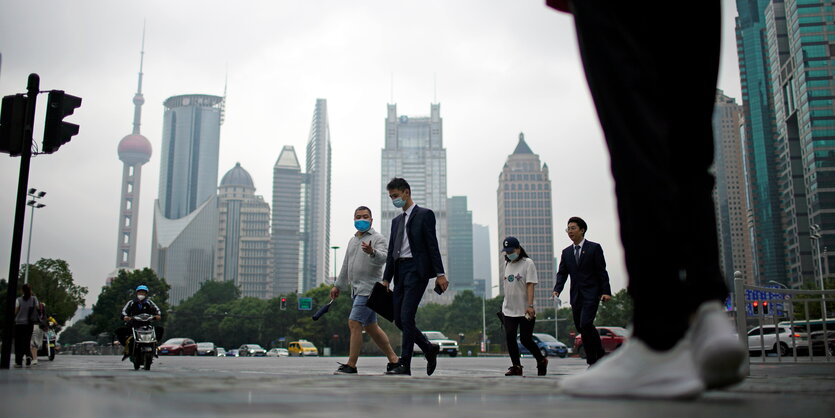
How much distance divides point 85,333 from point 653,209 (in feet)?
495

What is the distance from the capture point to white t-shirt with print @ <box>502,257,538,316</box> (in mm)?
8367

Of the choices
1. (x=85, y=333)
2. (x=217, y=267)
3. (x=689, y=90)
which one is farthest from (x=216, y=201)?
(x=689, y=90)

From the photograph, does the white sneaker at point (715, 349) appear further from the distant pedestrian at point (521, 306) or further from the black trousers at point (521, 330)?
the black trousers at point (521, 330)

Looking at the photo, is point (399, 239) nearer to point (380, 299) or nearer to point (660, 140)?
point (380, 299)

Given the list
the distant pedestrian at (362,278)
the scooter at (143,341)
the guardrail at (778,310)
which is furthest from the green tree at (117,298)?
the distant pedestrian at (362,278)

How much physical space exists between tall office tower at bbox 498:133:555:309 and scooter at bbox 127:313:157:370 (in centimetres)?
16678

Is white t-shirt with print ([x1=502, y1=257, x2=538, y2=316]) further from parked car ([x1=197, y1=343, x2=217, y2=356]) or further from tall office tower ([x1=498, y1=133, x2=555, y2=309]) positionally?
tall office tower ([x1=498, y1=133, x2=555, y2=309])

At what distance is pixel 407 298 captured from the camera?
6.64 metres

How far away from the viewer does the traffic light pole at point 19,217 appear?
726 centimetres

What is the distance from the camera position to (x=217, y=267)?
193000 millimetres

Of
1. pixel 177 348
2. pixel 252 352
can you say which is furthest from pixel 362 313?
pixel 252 352

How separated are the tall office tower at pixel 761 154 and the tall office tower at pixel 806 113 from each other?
43.0 ft

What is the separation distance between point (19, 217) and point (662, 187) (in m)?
7.59

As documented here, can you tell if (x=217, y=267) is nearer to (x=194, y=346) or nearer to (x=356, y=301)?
(x=194, y=346)
